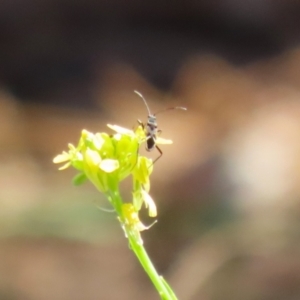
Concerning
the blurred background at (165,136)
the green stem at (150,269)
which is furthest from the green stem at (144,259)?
the blurred background at (165,136)

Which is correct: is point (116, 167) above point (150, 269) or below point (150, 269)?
above

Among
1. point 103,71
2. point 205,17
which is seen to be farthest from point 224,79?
point 103,71

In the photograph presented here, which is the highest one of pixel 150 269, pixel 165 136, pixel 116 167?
pixel 165 136

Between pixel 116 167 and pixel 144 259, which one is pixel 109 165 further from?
pixel 144 259

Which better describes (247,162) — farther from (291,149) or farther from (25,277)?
(25,277)

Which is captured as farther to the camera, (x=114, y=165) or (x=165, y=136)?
(x=165, y=136)

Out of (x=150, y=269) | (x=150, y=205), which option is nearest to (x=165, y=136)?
(x=150, y=205)

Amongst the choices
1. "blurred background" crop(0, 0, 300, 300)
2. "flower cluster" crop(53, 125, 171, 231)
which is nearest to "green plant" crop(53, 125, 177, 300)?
"flower cluster" crop(53, 125, 171, 231)
